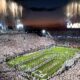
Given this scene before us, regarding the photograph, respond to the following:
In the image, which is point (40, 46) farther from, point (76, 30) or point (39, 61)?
point (76, 30)

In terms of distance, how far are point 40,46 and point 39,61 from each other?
13738 mm

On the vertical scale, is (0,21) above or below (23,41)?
above

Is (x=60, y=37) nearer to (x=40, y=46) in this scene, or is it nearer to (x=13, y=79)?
(x=40, y=46)

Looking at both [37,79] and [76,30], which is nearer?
[37,79]

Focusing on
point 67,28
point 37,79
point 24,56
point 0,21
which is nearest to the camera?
point 37,79

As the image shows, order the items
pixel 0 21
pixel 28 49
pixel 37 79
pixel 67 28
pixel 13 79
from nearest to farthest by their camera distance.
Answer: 1. pixel 13 79
2. pixel 37 79
3. pixel 28 49
4. pixel 0 21
5. pixel 67 28

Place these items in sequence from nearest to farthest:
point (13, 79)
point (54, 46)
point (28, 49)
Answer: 1. point (13, 79)
2. point (28, 49)
3. point (54, 46)

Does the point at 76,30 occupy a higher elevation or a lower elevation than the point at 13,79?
higher

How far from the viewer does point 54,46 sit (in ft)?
178

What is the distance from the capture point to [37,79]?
2725 centimetres

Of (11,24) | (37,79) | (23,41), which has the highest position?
(11,24)

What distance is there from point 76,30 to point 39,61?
31.4 metres

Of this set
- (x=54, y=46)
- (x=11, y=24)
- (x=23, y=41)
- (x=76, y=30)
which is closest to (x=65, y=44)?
(x=54, y=46)

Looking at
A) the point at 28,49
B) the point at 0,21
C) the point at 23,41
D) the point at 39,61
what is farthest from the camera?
the point at 0,21
